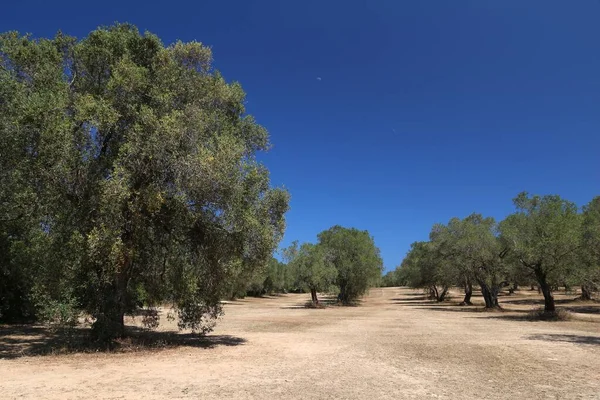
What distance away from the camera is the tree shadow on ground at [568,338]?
18.5 m

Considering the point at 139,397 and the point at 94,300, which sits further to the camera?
the point at 94,300

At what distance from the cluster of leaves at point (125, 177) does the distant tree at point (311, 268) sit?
35309 millimetres

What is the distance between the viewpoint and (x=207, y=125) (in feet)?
56.5

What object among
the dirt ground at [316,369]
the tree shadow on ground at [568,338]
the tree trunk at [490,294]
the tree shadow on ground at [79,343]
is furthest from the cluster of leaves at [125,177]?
the tree trunk at [490,294]

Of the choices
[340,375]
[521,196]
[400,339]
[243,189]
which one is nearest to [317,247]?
[521,196]

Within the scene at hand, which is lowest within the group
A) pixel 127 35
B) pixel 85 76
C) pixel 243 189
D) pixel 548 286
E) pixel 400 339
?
pixel 400 339

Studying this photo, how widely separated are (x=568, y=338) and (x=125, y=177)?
69.9 feet

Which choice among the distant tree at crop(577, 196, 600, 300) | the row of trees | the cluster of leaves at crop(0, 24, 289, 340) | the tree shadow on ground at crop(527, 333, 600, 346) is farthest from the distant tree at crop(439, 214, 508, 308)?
the cluster of leaves at crop(0, 24, 289, 340)

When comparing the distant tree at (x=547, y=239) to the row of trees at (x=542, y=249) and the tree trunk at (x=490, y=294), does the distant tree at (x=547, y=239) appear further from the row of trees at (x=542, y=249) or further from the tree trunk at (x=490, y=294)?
the tree trunk at (x=490, y=294)

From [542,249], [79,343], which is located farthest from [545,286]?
[79,343]

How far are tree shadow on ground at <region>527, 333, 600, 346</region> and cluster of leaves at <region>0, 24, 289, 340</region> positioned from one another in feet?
45.4

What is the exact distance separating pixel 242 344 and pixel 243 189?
6876mm

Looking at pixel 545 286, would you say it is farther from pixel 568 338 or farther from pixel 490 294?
pixel 490 294

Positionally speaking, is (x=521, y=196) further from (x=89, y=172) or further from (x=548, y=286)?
(x=89, y=172)
